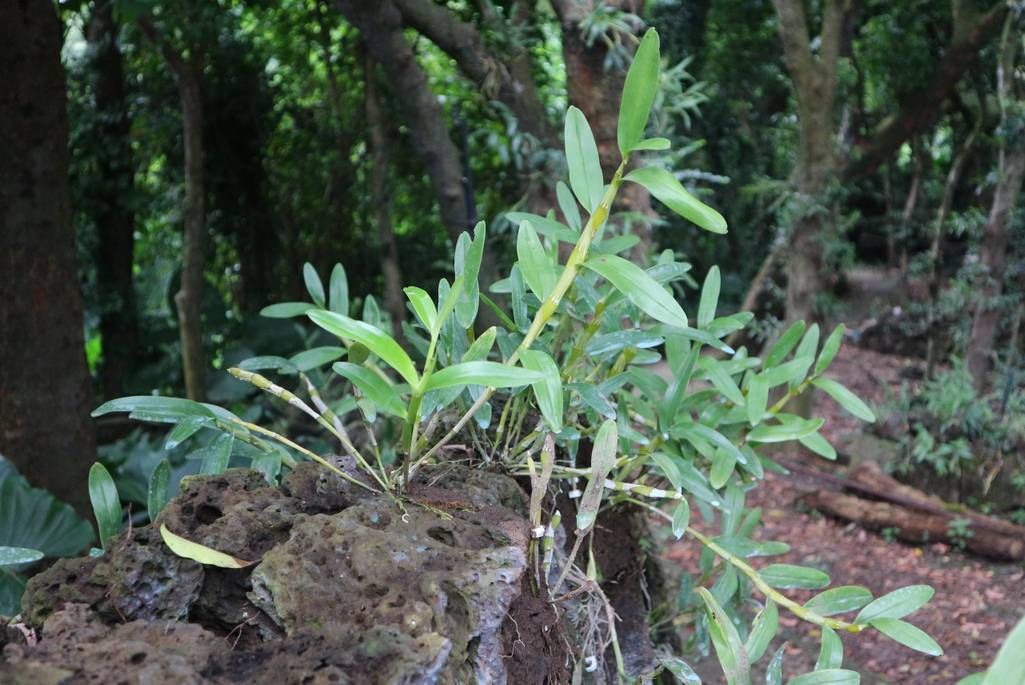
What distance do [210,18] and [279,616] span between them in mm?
4194

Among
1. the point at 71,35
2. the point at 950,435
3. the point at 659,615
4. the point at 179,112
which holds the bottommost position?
the point at 950,435

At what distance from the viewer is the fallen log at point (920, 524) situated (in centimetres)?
436

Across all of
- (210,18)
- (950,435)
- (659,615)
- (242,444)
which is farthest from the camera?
(950,435)

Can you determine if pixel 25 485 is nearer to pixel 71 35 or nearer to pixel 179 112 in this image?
pixel 179 112

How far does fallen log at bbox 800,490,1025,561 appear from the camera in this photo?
436cm

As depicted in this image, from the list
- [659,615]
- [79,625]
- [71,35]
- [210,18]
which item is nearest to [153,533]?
[79,625]

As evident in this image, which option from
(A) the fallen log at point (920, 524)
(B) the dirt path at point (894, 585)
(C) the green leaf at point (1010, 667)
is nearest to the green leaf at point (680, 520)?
(C) the green leaf at point (1010, 667)

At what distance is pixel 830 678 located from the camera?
114 centimetres

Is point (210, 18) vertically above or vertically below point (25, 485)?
above

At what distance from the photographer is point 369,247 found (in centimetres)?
653

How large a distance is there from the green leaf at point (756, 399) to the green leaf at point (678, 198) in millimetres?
463

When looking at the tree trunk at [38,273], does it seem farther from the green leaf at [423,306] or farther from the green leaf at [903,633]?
the green leaf at [903,633]

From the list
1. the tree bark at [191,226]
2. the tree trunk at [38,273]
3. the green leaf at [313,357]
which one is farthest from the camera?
the tree bark at [191,226]

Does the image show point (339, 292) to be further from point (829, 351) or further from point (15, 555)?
point (829, 351)
